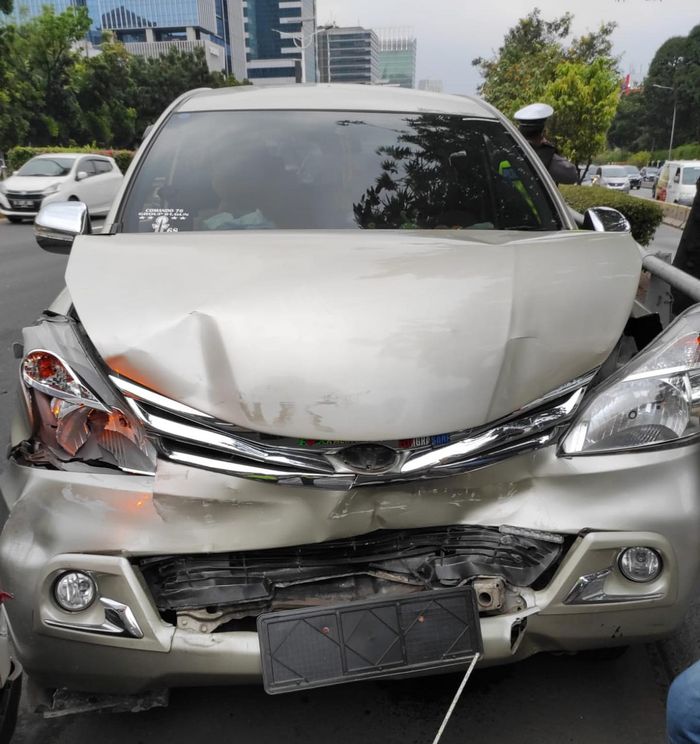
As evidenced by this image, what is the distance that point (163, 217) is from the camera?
2.98 metres

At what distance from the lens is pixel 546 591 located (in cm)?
192

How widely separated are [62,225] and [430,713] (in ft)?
7.45

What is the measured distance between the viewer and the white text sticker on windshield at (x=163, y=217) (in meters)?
2.94

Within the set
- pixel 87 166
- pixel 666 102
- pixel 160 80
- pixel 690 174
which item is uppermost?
pixel 87 166

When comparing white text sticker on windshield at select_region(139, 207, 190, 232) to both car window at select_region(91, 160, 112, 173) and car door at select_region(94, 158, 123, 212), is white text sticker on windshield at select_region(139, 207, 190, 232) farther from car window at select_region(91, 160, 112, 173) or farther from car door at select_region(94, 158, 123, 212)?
car window at select_region(91, 160, 112, 173)

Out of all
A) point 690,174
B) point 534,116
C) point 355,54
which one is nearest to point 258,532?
point 534,116

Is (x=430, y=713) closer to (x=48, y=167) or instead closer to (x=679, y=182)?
(x=48, y=167)

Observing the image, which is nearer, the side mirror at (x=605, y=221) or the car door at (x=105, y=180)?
the side mirror at (x=605, y=221)

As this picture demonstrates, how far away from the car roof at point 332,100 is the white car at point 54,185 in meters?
13.9

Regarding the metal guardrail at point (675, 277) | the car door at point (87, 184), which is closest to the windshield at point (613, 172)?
the car door at point (87, 184)

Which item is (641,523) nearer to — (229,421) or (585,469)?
(585,469)

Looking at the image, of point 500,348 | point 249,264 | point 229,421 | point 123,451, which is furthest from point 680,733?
point 249,264

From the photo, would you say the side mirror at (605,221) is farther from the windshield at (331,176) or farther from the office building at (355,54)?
the office building at (355,54)

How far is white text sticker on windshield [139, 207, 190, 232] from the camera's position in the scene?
9.64 ft
